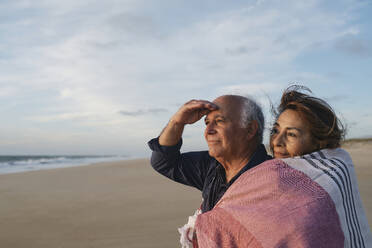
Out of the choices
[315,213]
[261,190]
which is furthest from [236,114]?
[315,213]

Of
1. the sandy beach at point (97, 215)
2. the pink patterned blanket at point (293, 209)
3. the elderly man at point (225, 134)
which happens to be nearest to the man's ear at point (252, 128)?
the elderly man at point (225, 134)

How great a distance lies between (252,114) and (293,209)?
102cm

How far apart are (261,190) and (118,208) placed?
5.38 meters

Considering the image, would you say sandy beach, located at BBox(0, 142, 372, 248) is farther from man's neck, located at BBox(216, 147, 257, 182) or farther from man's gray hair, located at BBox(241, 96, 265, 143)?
man's gray hair, located at BBox(241, 96, 265, 143)

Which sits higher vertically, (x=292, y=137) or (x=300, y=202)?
(x=292, y=137)

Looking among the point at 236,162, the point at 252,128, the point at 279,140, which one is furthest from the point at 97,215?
the point at 279,140

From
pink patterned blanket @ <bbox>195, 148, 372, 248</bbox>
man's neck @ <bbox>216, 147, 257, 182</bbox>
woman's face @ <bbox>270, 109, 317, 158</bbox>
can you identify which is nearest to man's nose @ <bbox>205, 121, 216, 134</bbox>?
man's neck @ <bbox>216, 147, 257, 182</bbox>

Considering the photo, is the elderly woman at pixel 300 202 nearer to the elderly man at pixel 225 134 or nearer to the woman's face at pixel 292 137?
the woman's face at pixel 292 137

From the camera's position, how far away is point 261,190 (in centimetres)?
173

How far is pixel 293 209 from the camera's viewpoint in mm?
1590

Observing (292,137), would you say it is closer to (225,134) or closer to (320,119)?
(320,119)

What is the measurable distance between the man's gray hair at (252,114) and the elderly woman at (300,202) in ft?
1.44

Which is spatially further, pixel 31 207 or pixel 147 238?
pixel 31 207

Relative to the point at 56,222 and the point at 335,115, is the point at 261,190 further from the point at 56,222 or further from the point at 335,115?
the point at 56,222
